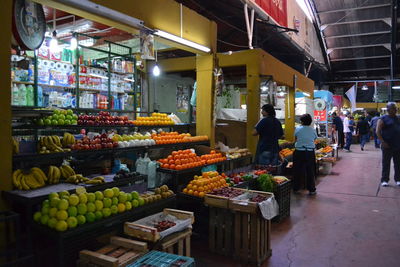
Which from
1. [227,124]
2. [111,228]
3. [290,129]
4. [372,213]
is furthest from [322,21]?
[111,228]

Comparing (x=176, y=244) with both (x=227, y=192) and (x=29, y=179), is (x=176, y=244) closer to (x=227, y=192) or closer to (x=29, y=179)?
(x=227, y=192)

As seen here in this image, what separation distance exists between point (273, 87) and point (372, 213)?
404cm

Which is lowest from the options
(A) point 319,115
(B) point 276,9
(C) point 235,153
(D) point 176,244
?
(D) point 176,244

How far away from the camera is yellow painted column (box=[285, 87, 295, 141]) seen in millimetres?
12078

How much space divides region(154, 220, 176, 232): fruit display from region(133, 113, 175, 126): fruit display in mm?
3262

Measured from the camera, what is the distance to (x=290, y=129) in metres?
12.3

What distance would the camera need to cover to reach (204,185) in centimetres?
501

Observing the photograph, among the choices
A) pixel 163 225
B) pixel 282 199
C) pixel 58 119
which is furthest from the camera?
pixel 282 199

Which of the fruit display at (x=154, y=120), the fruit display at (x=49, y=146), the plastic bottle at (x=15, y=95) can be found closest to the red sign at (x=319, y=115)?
the fruit display at (x=154, y=120)

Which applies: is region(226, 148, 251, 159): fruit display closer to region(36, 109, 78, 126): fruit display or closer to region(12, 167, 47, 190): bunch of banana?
region(36, 109, 78, 126): fruit display

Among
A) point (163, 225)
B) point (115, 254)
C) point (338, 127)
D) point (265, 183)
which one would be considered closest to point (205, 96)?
point (265, 183)

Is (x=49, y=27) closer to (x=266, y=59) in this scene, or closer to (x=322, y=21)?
(x=266, y=59)

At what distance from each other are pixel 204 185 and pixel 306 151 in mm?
3631

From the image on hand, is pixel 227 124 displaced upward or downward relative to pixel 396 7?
downward
